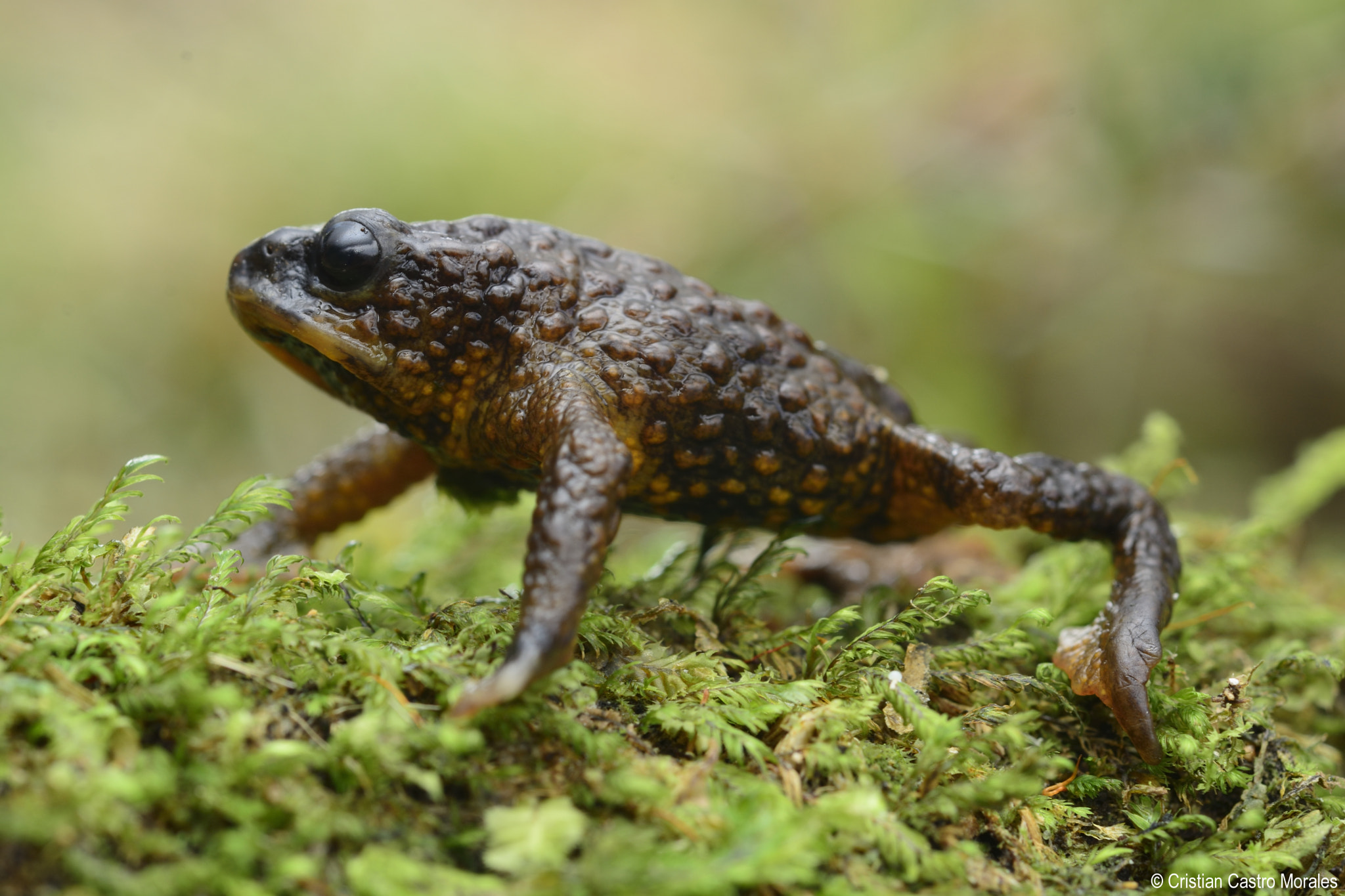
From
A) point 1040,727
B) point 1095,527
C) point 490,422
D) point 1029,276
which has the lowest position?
point 1040,727

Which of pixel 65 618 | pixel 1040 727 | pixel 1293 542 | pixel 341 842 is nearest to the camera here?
pixel 341 842

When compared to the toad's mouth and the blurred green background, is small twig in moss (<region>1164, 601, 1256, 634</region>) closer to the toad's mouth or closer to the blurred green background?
the toad's mouth

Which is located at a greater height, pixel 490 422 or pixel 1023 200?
pixel 1023 200

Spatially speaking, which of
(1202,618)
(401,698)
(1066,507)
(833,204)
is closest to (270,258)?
(401,698)

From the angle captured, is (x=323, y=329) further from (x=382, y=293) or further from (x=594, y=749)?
(x=594, y=749)

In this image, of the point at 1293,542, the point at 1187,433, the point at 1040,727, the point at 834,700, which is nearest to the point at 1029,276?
the point at 1187,433

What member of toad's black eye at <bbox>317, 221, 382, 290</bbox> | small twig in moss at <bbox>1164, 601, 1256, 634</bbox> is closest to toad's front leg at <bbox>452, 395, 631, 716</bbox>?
toad's black eye at <bbox>317, 221, 382, 290</bbox>

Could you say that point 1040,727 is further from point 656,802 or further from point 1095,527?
point 656,802
